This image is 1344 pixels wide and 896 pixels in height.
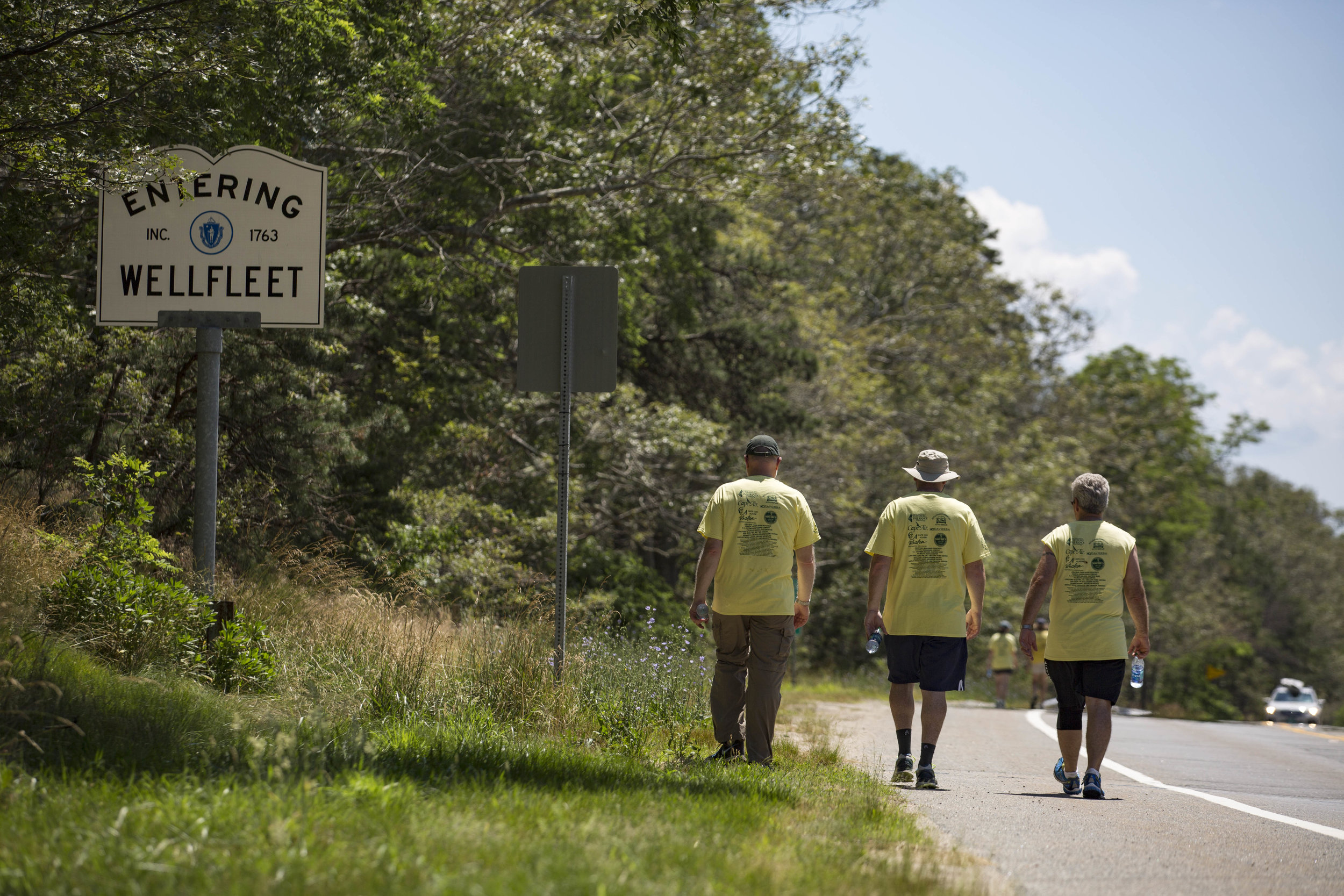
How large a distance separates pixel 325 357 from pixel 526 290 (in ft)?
22.3

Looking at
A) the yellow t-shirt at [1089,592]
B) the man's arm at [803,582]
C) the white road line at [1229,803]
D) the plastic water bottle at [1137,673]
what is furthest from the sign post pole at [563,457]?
the white road line at [1229,803]

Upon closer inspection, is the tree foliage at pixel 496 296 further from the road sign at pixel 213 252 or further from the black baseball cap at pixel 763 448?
the black baseball cap at pixel 763 448

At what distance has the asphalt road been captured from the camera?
488cm

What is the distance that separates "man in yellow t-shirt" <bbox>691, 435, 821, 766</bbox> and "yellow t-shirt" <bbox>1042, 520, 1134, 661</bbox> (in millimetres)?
1611

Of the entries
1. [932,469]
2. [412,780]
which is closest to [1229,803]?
[932,469]

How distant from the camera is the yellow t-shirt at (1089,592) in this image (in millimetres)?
7473

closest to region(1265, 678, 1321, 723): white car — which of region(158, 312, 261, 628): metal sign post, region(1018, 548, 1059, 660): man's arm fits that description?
region(1018, 548, 1059, 660): man's arm

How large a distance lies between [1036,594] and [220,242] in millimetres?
5607

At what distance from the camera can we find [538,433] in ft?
63.1

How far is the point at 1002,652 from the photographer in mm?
21719

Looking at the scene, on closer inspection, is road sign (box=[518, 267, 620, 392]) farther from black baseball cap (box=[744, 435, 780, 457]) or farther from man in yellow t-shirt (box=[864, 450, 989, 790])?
man in yellow t-shirt (box=[864, 450, 989, 790])

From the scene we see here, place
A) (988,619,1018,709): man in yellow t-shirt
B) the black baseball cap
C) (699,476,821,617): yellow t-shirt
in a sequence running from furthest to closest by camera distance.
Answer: (988,619,1018,709): man in yellow t-shirt, the black baseball cap, (699,476,821,617): yellow t-shirt

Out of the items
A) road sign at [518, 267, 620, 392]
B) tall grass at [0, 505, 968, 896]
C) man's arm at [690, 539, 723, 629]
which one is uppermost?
road sign at [518, 267, 620, 392]

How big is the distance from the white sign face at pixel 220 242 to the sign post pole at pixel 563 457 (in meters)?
1.51
